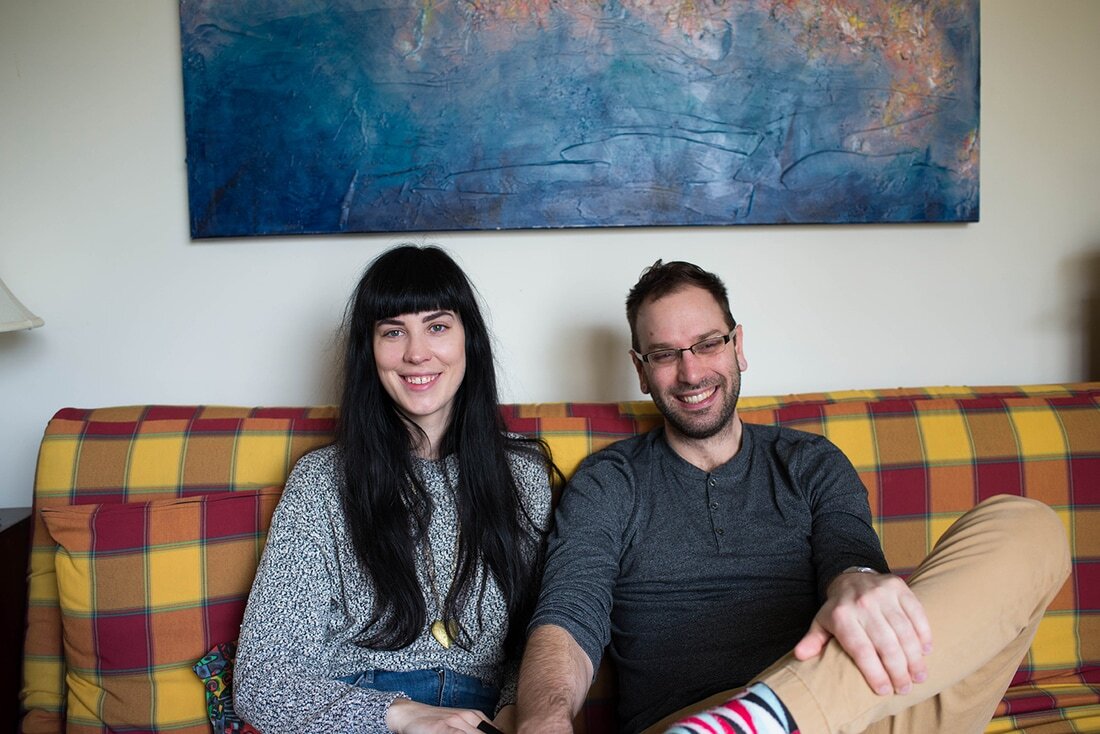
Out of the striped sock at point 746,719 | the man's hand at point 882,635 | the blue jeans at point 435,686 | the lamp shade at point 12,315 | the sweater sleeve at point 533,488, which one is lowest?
the blue jeans at point 435,686

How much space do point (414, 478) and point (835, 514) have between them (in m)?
0.77

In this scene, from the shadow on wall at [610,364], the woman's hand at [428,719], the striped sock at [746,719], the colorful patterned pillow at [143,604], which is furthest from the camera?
the shadow on wall at [610,364]

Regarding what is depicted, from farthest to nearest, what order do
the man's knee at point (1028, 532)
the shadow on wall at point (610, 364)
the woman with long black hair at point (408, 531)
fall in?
1. the shadow on wall at point (610, 364)
2. the woman with long black hair at point (408, 531)
3. the man's knee at point (1028, 532)

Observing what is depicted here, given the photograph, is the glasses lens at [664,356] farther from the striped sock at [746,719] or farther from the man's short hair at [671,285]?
the striped sock at [746,719]

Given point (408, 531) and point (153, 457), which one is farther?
point (153, 457)

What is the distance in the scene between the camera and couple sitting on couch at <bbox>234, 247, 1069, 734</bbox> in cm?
132

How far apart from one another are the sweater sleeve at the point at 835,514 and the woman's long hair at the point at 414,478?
0.51 metres

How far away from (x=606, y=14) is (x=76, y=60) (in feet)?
4.26

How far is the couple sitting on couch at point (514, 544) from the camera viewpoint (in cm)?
132

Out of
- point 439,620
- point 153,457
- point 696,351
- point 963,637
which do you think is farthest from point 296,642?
point 963,637

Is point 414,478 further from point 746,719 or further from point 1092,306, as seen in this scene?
point 1092,306

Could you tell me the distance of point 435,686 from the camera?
1398 mm

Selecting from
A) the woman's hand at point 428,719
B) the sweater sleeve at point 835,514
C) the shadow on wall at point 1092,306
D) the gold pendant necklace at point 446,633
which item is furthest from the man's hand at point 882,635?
the shadow on wall at point 1092,306

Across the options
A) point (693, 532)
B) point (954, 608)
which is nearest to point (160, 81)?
point (693, 532)
